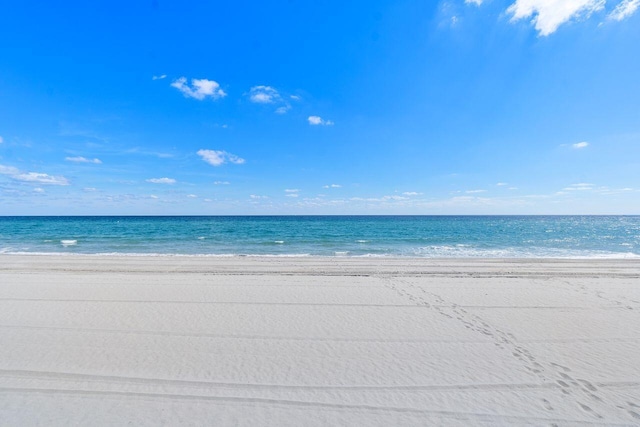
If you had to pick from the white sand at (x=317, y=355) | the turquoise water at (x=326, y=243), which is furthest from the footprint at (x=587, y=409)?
the turquoise water at (x=326, y=243)

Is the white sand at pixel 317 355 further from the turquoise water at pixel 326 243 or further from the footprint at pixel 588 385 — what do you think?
the turquoise water at pixel 326 243

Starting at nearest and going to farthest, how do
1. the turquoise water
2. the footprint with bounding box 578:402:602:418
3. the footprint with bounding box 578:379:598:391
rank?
the footprint with bounding box 578:402:602:418, the footprint with bounding box 578:379:598:391, the turquoise water

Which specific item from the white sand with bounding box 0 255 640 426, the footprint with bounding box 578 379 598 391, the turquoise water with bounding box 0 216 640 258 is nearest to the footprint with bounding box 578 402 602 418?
the white sand with bounding box 0 255 640 426

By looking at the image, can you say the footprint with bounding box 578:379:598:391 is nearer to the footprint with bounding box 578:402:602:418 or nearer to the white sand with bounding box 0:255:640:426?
the white sand with bounding box 0:255:640:426

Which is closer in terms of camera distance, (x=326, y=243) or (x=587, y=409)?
(x=587, y=409)

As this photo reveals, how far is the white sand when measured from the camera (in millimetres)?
4004

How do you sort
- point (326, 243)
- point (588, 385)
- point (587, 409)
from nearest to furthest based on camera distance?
1. point (587, 409)
2. point (588, 385)
3. point (326, 243)

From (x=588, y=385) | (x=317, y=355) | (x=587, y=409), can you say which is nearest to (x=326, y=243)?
(x=317, y=355)

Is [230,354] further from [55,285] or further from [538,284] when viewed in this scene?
[538,284]

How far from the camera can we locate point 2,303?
27.6 ft

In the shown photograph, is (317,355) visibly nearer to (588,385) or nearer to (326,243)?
(588,385)

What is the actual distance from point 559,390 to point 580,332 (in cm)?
319

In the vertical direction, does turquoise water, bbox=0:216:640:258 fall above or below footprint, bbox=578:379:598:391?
above

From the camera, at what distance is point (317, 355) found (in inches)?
219
